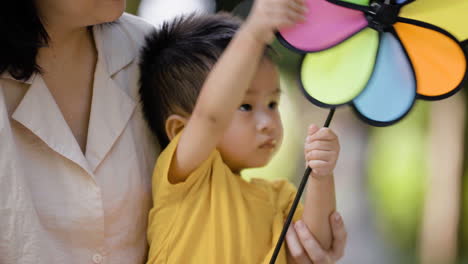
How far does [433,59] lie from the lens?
2.90 feet

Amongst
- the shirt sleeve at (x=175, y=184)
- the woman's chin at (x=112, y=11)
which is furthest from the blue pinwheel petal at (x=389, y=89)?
the woman's chin at (x=112, y=11)

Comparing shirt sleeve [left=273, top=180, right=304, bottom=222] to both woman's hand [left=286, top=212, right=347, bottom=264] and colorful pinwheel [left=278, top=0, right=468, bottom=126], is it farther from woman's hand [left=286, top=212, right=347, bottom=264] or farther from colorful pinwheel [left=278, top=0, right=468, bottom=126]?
colorful pinwheel [left=278, top=0, right=468, bottom=126]

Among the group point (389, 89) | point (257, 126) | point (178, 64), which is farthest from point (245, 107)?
point (389, 89)

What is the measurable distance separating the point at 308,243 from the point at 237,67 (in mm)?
316

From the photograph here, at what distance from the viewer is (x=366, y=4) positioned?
2.81 ft

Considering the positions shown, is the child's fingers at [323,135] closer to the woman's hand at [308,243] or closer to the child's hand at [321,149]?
the child's hand at [321,149]

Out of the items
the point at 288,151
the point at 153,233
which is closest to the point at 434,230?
the point at 288,151

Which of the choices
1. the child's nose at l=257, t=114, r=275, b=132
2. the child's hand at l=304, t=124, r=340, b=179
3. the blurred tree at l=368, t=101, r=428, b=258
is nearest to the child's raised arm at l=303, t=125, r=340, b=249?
the child's hand at l=304, t=124, r=340, b=179

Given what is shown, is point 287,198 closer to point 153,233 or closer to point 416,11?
point 153,233

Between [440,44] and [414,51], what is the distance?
3 centimetres

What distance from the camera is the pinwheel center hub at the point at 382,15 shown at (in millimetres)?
847

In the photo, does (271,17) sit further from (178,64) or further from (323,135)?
(178,64)

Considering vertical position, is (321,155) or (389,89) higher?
(389,89)

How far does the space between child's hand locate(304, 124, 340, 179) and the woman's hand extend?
5.3 inches
